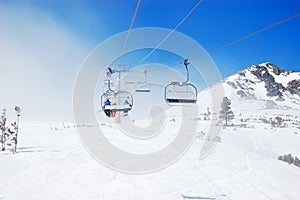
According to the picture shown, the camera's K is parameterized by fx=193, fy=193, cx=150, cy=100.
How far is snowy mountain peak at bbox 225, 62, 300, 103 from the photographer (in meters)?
72.6

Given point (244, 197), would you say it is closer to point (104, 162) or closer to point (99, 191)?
point (99, 191)

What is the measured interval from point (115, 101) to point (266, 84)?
94218mm

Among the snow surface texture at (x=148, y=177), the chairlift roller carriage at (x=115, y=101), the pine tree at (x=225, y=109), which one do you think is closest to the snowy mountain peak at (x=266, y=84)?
the pine tree at (x=225, y=109)

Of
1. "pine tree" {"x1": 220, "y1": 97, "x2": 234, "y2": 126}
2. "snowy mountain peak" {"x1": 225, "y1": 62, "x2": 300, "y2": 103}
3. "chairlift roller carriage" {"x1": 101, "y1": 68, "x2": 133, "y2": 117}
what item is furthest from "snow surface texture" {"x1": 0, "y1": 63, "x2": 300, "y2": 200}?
"snowy mountain peak" {"x1": 225, "y1": 62, "x2": 300, "y2": 103}

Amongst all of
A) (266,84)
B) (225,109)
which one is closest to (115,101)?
(225,109)

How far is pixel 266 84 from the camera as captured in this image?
283 ft

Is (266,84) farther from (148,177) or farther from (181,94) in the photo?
(181,94)

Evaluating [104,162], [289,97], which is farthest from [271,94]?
[104,162]

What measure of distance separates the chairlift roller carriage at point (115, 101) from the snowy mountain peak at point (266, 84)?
225 feet

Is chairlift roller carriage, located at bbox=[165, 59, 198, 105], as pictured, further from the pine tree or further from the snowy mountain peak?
the snowy mountain peak

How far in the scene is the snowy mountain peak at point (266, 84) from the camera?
7262cm

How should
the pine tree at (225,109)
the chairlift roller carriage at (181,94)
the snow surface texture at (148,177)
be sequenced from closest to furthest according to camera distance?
the chairlift roller carriage at (181,94) → the snow surface texture at (148,177) → the pine tree at (225,109)

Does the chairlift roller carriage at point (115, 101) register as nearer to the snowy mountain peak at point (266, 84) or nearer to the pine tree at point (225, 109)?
the pine tree at point (225, 109)

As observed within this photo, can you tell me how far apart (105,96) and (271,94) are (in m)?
81.1
